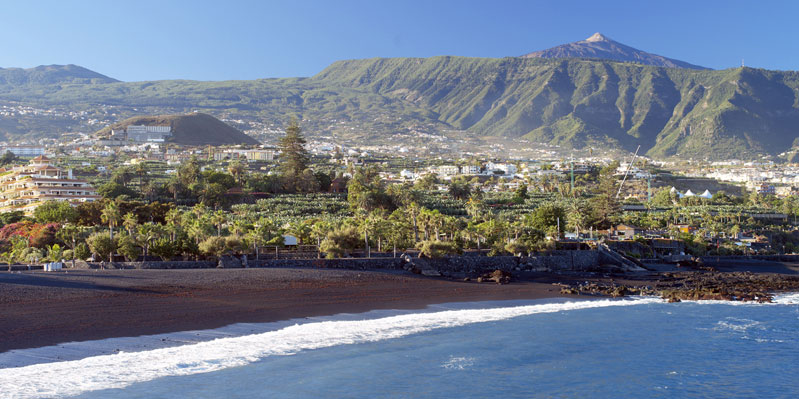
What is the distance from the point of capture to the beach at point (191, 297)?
2177 cm

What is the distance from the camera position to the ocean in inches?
655

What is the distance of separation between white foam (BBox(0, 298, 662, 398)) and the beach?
7.39 ft

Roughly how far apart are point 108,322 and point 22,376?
634 centimetres

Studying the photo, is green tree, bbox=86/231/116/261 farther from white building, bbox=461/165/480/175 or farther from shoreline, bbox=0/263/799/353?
white building, bbox=461/165/480/175

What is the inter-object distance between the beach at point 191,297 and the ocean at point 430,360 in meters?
1.47

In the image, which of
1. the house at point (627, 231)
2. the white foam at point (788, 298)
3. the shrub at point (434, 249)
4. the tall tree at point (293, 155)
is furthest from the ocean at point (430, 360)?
the tall tree at point (293, 155)

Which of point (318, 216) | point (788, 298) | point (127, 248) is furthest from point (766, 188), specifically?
point (127, 248)

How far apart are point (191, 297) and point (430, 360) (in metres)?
12.6

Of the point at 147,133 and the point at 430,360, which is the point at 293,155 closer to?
the point at 430,360

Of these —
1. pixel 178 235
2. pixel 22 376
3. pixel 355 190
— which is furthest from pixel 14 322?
pixel 355 190

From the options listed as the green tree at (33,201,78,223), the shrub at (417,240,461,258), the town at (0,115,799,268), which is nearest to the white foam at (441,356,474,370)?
the town at (0,115,799,268)

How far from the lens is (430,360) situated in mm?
20141

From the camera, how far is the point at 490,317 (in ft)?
92.4

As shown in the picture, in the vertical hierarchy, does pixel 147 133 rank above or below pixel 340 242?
above
